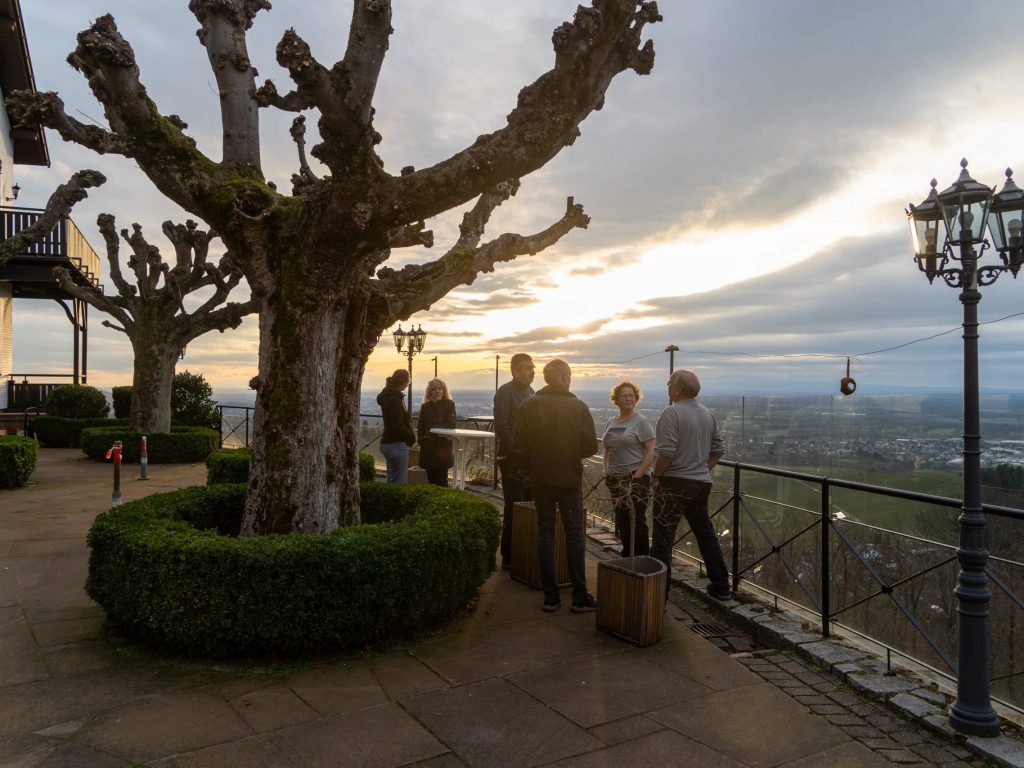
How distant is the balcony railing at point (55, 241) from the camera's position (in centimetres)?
1784

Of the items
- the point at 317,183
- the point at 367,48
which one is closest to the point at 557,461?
the point at 317,183

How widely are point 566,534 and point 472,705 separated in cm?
181

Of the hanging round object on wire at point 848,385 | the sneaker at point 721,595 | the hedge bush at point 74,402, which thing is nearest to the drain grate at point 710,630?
the sneaker at point 721,595

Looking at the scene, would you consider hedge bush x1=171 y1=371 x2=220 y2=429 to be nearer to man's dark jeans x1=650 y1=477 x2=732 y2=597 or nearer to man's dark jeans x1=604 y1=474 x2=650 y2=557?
man's dark jeans x1=604 y1=474 x2=650 y2=557

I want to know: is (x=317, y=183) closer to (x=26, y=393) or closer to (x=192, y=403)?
(x=192, y=403)

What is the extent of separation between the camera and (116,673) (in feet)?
13.1

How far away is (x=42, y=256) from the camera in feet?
61.5

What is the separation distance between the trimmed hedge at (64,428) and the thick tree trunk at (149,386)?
3.19 m

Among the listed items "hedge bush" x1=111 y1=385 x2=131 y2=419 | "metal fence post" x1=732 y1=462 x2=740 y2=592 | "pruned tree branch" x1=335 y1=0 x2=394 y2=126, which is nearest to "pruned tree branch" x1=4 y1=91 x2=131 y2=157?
"pruned tree branch" x1=335 y1=0 x2=394 y2=126

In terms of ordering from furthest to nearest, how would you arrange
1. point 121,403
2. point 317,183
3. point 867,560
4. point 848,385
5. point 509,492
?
point 121,403, point 848,385, point 509,492, point 317,183, point 867,560

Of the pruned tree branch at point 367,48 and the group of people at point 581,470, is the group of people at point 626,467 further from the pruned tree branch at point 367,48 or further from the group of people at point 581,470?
the pruned tree branch at point 367,48

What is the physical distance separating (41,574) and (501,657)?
4.58 metres

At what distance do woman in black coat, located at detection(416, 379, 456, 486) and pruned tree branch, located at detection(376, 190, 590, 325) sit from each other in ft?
4.43

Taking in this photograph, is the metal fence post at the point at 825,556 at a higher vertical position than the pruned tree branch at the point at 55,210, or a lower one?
lower
